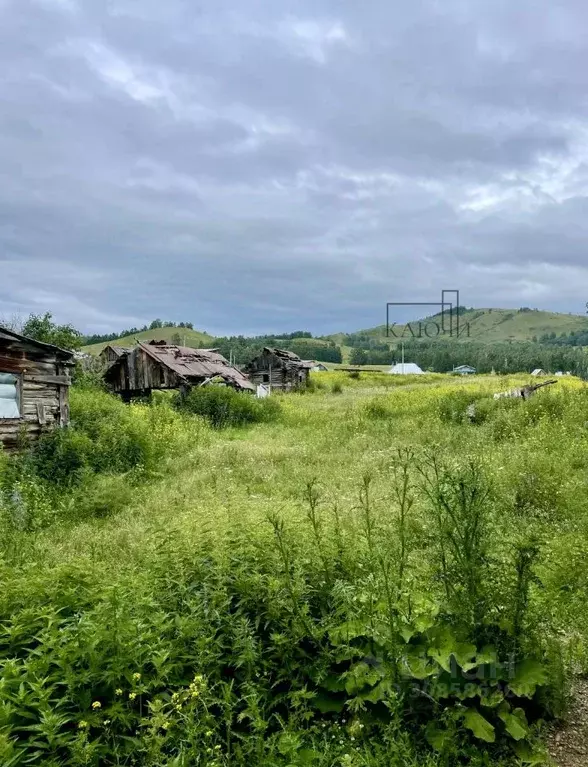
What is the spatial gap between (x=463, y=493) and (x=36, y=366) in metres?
11.2

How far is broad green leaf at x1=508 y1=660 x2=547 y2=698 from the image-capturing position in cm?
297

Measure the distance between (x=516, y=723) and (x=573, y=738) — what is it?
1.48ft

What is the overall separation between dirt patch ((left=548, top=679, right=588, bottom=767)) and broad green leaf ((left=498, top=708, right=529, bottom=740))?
21 centimetres

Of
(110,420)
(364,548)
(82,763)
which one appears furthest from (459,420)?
(82,763)

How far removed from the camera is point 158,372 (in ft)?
83.0

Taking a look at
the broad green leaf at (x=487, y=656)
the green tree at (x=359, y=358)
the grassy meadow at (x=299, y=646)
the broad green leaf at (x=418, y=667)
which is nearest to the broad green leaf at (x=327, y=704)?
the grassy meadow at (x=299, y=646)

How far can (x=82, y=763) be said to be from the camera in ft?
8.73

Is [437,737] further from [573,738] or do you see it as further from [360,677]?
[573,738]

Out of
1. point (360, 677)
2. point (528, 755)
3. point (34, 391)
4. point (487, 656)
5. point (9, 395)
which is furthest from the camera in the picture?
point (34, 391)

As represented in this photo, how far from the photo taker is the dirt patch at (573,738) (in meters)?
2.92

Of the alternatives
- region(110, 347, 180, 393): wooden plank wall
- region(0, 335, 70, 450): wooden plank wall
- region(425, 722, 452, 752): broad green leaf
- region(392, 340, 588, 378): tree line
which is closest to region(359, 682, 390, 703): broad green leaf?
region(425, 722, 452, 752): broad green leaf

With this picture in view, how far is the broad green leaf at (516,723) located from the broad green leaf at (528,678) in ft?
0.42

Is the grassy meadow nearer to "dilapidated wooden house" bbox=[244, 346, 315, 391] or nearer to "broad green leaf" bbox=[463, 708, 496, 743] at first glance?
"broad green leaf" bbox=[463, 708, 496, 743]

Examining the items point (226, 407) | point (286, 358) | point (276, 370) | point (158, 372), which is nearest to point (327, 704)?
point (226, 407)
